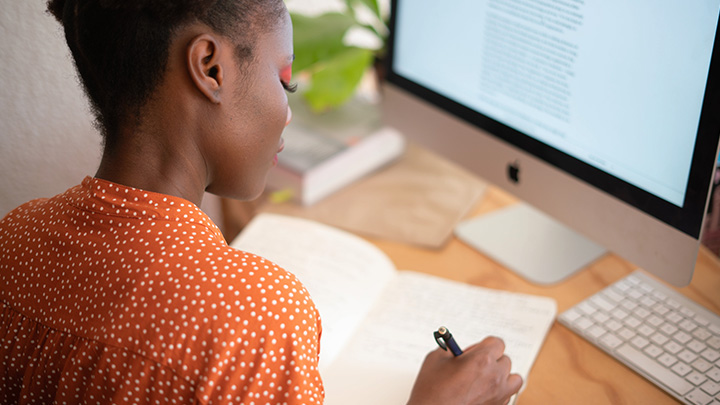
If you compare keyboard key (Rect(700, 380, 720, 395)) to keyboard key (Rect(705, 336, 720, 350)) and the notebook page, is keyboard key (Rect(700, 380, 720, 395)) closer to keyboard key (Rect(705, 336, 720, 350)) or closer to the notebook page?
keyboard key (Rect(705, 336, 720, 350))

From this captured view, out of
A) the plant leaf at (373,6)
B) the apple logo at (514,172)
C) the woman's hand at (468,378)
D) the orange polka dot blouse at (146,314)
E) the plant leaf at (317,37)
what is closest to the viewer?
the orange polka dot blouse at (146,314)

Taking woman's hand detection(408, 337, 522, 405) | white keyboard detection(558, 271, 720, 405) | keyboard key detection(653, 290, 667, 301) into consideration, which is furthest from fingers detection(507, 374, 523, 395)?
keyboard key detection(653, 290, 667, 301)

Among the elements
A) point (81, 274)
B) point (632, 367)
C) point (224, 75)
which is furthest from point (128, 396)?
point (632, 367)

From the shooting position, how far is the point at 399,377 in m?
0.71

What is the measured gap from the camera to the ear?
0.52 meters

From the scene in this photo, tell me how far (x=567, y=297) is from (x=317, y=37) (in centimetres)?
58

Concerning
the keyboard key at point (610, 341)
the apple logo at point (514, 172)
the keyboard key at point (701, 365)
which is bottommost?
the keyboard key at point (610, 341)

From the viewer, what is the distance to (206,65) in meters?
0.54

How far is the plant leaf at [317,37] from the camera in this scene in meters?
1.10

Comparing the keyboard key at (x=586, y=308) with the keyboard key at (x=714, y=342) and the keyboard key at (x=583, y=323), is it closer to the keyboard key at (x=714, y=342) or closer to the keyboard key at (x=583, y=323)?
the keyboard key at (x=583, y=323)

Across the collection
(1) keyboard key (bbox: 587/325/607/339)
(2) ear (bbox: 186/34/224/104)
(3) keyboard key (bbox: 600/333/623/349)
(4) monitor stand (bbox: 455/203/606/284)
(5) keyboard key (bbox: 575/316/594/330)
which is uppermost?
(2) ear (bbox: 186/34/224/104)

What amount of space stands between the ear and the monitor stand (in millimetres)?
504

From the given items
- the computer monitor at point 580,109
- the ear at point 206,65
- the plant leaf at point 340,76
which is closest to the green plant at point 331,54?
the plant leaf at point 340,76

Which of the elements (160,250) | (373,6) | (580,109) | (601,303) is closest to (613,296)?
(601,303)
